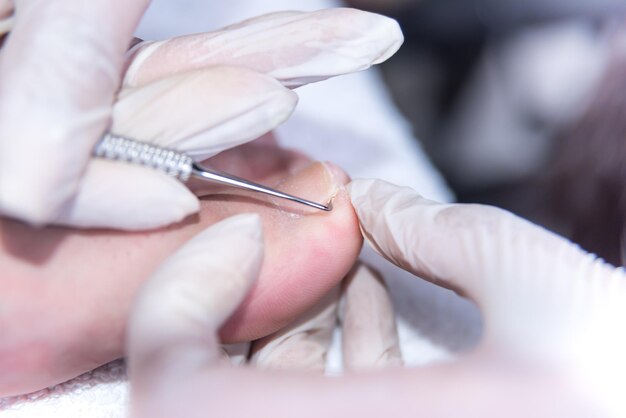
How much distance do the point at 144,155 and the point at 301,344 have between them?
371 mm

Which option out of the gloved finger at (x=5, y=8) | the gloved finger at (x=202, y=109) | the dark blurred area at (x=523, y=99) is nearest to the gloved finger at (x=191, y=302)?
the gloved finger at (x=202, y=109)

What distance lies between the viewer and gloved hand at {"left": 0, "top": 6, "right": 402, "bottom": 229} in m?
0.60

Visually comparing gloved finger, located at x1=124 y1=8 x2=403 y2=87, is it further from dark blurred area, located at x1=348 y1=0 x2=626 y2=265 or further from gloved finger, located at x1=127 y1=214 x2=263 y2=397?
dark blurred area, located at x1=348 y1=0 x2=626 y2=265

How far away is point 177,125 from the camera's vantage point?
2.29 feet

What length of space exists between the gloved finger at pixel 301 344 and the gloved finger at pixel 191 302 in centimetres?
21

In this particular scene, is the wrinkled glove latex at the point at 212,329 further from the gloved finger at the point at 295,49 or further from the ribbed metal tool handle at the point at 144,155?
the gloved finger at the point at 295,49

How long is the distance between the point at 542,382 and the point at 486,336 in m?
0.09

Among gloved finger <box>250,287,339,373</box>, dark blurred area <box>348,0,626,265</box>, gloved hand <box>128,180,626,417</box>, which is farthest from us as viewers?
dark blurred area <box>348,0,626,265</box>

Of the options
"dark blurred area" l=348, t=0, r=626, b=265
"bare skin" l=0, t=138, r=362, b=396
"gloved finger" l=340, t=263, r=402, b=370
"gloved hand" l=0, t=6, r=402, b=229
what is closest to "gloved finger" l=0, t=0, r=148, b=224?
"gloved hand" l=0, t=6, r=402, b=229

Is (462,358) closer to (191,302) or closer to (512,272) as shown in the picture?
(512,272)

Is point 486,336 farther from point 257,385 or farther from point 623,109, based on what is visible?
point 623,109

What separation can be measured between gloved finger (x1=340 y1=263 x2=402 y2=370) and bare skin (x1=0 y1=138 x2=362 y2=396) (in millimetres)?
107

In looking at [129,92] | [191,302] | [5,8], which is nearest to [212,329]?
[191,302]

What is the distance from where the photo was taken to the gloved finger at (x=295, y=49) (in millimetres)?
763
